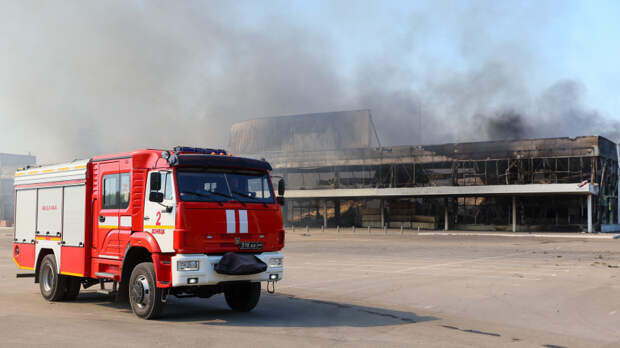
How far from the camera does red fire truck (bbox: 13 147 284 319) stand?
10148 mm

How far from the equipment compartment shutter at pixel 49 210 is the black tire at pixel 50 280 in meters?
0.61

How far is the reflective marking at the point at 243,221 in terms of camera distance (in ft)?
34.7

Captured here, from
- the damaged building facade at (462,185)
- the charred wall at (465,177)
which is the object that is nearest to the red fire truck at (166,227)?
the damaged building facade at (462,185)

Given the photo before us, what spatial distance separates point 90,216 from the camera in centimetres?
1212

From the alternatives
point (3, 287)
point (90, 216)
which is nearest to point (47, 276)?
point (90, 216)

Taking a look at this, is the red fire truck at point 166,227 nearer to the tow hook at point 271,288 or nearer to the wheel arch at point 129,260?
the wheel arch at point 129,260

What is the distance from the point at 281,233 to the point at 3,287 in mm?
8952

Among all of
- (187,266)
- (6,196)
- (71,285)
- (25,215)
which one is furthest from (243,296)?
(6,196)

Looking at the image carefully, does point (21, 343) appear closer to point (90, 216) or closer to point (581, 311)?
point (90, 216)

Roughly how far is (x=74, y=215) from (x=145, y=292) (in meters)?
2.98

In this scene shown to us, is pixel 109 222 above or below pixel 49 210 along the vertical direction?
below

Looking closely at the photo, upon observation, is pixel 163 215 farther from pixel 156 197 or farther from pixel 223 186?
pixel 223 186

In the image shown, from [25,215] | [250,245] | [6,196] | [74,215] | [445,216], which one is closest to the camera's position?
[250,245]

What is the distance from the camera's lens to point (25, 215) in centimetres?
1421
